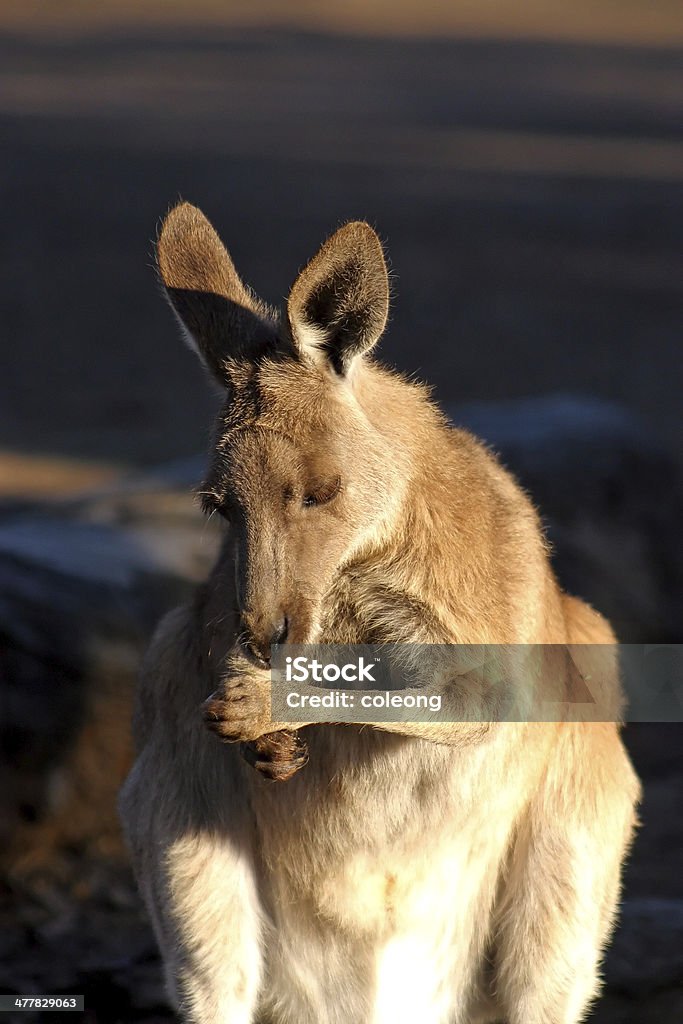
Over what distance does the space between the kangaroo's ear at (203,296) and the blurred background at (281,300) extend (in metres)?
1.79

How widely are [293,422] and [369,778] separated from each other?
35.0 inches

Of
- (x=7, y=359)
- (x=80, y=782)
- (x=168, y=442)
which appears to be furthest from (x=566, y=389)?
(x=80, y=782)

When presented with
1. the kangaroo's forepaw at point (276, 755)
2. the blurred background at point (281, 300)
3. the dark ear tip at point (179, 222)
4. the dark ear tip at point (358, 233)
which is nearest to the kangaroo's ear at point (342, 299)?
the dark ear tip at point (358, 233)

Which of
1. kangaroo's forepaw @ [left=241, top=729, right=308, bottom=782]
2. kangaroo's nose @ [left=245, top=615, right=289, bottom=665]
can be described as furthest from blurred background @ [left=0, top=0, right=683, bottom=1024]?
kangaroo's nose @ [left=245, top=615, right=289, bottom=665]

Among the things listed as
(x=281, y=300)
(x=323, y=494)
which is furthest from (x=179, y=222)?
(x=281, y=300)

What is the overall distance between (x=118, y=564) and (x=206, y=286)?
2.01m

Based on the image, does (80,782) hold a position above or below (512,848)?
above

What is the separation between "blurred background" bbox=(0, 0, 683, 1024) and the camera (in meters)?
4.80

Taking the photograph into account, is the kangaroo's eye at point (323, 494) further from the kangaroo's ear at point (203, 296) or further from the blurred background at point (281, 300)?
the blurred background at point (281, 300)

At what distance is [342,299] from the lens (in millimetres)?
3068

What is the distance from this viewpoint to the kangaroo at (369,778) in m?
3.27

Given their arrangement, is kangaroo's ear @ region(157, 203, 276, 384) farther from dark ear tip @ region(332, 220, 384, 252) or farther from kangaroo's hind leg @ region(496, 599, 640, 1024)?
kangaroo's hind leg @ region(496, 599, 640, 1024)

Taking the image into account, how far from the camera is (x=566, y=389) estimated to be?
9984mm

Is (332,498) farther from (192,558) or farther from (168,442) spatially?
(168,442)
